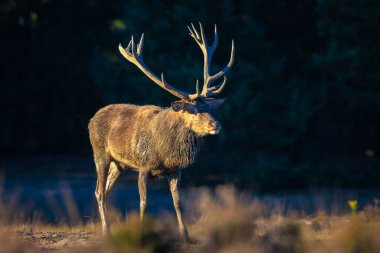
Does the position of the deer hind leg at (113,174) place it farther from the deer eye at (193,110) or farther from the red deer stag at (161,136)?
the deer eye at (193,110)

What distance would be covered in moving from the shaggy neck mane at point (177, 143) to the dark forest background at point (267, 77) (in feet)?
31.6

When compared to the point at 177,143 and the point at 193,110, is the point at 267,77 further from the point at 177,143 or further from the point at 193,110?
the point at 193,110

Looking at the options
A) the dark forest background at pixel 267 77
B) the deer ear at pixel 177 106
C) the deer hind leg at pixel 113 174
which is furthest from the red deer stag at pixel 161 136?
the dark forest background at pixel 267 77

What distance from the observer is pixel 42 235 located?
33.4ft

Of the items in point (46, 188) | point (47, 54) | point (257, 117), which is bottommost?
point (46, 188)

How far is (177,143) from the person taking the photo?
402 inches

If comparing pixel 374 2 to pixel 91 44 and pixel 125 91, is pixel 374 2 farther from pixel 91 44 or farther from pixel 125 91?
pixel 91 44

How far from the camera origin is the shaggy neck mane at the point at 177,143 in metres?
10.2

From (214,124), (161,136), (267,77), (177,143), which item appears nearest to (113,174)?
(161,136)

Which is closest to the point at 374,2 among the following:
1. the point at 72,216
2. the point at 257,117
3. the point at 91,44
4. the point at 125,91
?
the point at 257,117

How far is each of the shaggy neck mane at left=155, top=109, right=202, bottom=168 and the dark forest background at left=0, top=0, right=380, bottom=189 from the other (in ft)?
31.6

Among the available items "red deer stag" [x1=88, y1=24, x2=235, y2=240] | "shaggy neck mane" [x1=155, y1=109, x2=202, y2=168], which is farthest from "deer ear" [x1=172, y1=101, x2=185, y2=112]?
"shaggy neck mane" [x1=155, y1=109, x2=202, y2=168]

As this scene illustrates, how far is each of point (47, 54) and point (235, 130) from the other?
8.21 meters

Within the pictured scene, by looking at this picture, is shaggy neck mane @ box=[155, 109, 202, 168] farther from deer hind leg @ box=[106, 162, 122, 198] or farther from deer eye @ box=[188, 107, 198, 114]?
deer hind leg @ box=[106, 162, 122, 198]
